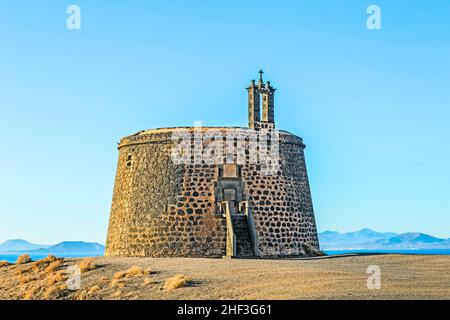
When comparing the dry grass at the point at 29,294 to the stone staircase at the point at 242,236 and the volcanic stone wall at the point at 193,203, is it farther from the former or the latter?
the stone staircase at the point at 242,236

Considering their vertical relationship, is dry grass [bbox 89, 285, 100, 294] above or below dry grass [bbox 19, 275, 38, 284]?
below

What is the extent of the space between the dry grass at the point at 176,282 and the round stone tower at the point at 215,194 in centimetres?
943

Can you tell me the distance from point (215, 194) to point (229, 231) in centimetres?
180

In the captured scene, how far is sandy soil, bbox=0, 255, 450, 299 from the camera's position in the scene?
18.4 metres

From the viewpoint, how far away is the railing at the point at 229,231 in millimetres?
29719

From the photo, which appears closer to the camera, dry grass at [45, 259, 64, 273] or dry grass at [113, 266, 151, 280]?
dry grass at [113, 266, 151, 280]

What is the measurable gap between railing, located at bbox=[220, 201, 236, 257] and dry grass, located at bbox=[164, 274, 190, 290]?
9.08 meters

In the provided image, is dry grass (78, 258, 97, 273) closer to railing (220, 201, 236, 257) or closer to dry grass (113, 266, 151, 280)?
dry grass (113, 266, 151, 280)

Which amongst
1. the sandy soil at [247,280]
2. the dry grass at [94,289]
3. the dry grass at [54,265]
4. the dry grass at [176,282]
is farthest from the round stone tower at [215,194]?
the dry grass at [176,282]

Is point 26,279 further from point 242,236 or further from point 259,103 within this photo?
point 259,103

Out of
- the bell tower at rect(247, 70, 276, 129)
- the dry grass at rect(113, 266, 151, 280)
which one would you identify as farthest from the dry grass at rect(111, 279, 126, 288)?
the bell tower at rect(247, 70, 276, 129)

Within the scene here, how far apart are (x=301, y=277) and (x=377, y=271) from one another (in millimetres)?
3029
